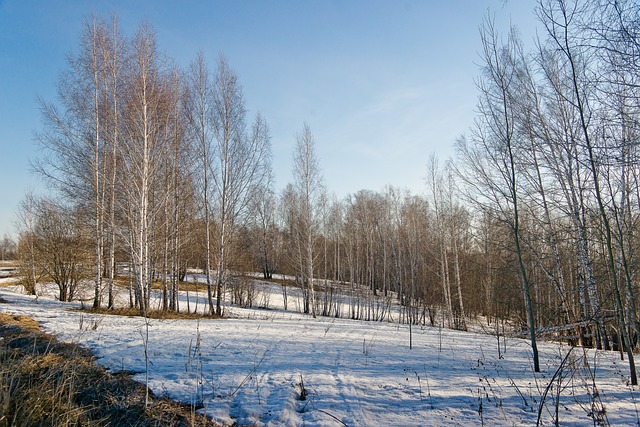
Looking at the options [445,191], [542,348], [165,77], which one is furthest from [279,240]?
[542,348]

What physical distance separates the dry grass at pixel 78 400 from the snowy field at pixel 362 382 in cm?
31

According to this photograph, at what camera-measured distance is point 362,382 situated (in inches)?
193

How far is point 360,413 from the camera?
3.79m

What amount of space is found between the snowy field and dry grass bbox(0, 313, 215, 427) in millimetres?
310

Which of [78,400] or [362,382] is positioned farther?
[362,382]

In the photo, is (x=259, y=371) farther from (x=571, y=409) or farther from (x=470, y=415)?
(x=571, y=409)

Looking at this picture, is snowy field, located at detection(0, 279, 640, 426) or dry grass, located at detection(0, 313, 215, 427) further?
snowy field, located at detection(0, 279, 640, 426)

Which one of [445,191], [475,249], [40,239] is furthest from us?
[475,249]

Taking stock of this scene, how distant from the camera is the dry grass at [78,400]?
311 cm

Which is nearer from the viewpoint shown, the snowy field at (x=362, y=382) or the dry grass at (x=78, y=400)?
the dry grass at (x=78, y=400)

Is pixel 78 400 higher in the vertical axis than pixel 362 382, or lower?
higher

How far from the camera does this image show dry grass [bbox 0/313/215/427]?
311 cm

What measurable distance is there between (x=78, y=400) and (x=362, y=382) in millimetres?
3561

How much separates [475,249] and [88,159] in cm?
2942
